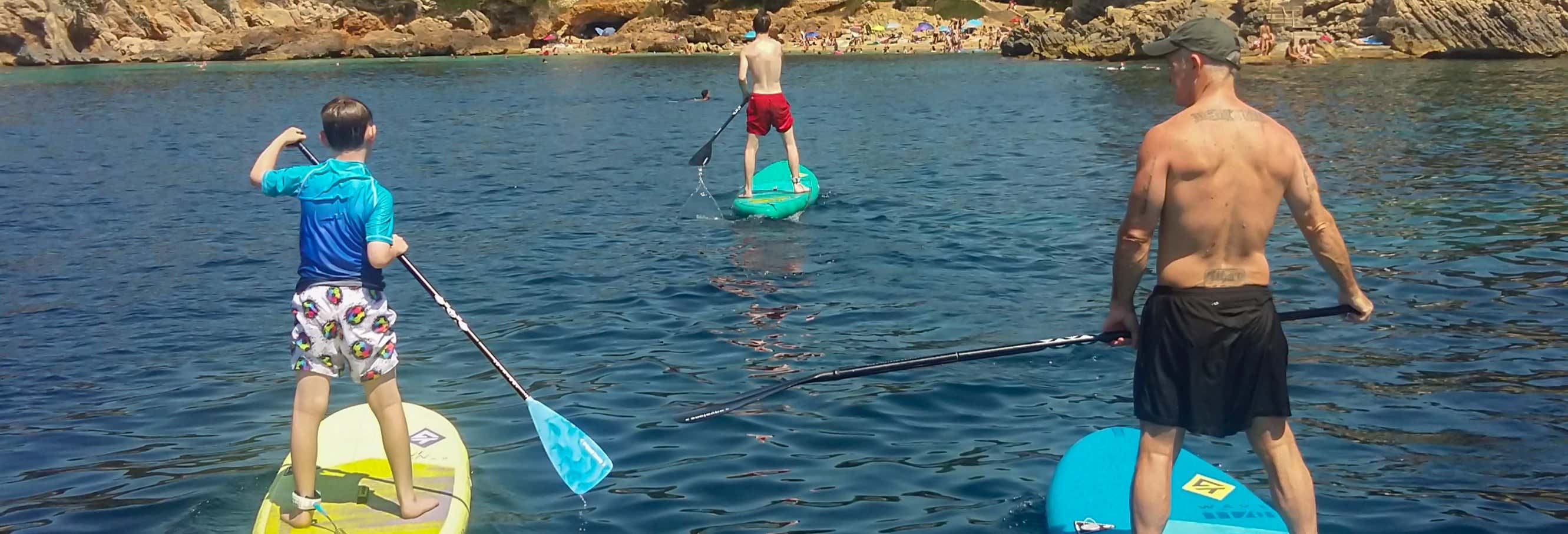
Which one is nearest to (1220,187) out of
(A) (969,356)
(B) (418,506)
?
(A) (969,356)

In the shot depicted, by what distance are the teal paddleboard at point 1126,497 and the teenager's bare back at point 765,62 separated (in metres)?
8.65

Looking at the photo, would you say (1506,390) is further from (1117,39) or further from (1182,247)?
(1117,39)

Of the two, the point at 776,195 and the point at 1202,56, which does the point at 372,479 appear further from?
the point at 776,195

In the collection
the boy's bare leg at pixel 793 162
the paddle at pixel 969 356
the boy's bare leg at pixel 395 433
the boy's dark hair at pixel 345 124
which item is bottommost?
the boy's bare leg at pixel 793 162

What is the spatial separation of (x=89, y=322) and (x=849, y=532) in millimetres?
7324

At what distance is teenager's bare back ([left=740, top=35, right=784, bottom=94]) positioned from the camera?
46.5ft

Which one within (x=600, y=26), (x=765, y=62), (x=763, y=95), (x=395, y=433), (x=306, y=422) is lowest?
(x=600, y=26)

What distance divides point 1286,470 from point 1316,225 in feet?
3.00

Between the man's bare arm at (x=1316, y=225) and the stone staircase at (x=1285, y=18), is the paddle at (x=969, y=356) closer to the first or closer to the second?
the man's bare arm at (x=1316, y=225)

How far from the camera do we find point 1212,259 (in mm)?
4688

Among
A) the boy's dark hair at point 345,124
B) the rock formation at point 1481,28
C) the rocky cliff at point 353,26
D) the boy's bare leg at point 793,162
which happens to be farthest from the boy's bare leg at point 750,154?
the rocky cliff at point 353,26

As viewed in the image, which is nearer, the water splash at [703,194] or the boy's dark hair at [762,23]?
the boy's dark hair at [762,23]

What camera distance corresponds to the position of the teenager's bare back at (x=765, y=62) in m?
14.2

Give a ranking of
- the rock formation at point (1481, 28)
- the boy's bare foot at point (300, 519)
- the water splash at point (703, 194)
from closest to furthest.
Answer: the boy's bare foot at point (300, 519) < the water splash at point (703, 194) < the rock formation at point (1481, 28)
